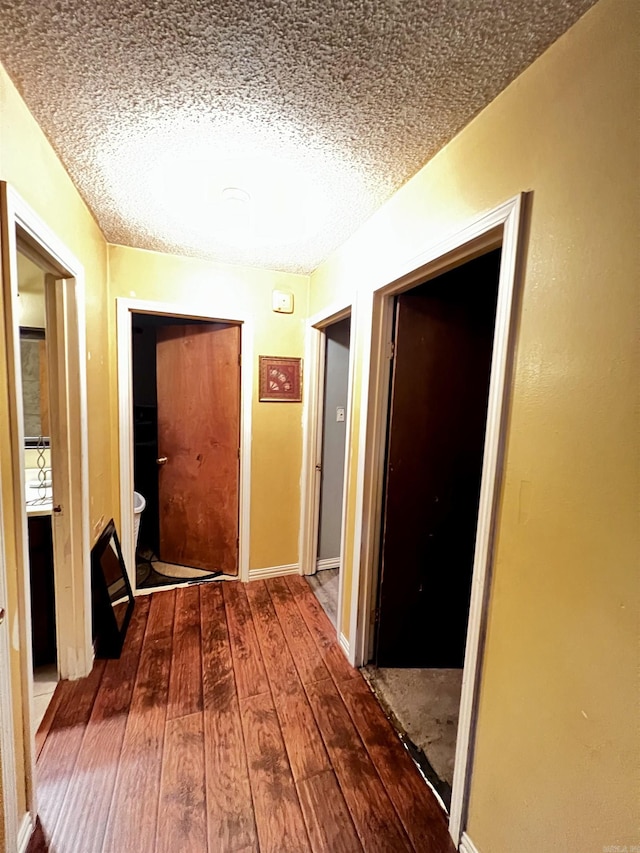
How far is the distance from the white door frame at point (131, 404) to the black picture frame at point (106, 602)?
0.74ft

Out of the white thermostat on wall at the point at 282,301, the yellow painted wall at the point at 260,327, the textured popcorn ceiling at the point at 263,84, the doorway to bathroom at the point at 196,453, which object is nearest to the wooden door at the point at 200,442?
the doorway to bathroom at the point at 196,453

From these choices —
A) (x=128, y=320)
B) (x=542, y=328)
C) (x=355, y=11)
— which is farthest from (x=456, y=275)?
(x=128, y=320)

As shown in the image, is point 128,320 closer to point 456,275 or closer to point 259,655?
point 456,275

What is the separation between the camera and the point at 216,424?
8.48 ft

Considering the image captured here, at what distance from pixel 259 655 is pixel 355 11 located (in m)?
2.49

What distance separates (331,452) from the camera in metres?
2.78

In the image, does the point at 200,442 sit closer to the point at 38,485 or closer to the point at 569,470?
the point at 38,485

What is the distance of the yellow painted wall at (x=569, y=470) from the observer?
692mm

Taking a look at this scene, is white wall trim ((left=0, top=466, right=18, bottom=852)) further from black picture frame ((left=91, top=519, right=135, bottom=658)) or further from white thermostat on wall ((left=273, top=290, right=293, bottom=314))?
white thermostat on wall ((left=273, top=290, right=293, bottom=314))

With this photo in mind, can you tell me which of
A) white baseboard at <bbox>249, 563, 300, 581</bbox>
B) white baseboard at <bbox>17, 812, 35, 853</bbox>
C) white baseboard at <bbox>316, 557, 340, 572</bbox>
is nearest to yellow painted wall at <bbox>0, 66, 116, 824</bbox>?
white baseboard at <bbox>17, 812, 35, 853</bbox>

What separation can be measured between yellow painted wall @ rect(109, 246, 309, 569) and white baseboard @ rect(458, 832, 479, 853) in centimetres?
181

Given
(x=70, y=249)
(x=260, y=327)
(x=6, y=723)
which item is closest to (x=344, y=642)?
(x=6, y=723)

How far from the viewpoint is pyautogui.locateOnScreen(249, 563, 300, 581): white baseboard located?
2664 millimetres

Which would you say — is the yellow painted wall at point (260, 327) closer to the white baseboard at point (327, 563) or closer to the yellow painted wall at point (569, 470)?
the white baseboard at point (327, 563)
